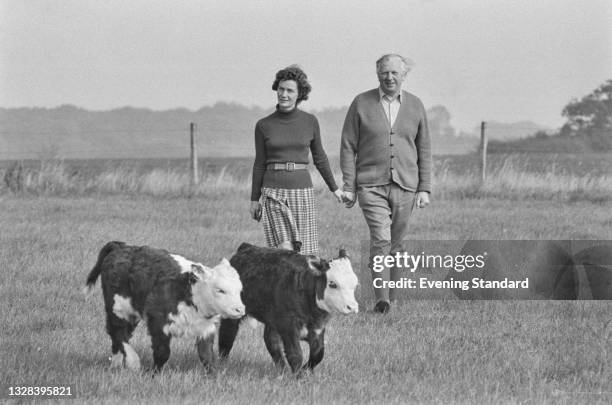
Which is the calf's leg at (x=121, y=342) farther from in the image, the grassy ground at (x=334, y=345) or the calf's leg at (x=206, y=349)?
the calf's leg at (x=206, y=349)

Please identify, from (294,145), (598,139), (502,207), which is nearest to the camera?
(294,145)

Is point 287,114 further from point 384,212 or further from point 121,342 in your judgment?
point 121,342

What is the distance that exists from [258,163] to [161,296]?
190cm

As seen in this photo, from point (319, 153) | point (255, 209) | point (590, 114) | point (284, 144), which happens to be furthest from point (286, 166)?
point (590, 114)

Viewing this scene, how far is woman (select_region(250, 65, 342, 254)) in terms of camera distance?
7875 mm

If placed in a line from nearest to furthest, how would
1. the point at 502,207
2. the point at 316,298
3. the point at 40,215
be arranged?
the point at 316,298
the point at 40,215
the point at 502,207

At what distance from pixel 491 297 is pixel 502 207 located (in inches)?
332

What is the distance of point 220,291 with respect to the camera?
6172mm

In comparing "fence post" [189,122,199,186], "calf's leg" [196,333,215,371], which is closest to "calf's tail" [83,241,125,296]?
"calf's leg" [196,333,215,371]

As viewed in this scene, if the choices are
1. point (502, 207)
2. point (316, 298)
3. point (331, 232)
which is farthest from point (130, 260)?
point (502, 207)

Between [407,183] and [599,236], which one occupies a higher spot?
[407,183]

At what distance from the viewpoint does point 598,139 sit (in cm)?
4647

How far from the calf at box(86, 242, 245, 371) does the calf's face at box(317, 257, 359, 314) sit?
0.60 metres

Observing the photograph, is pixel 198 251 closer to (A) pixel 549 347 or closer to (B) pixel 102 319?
(B) pixel 102 319
